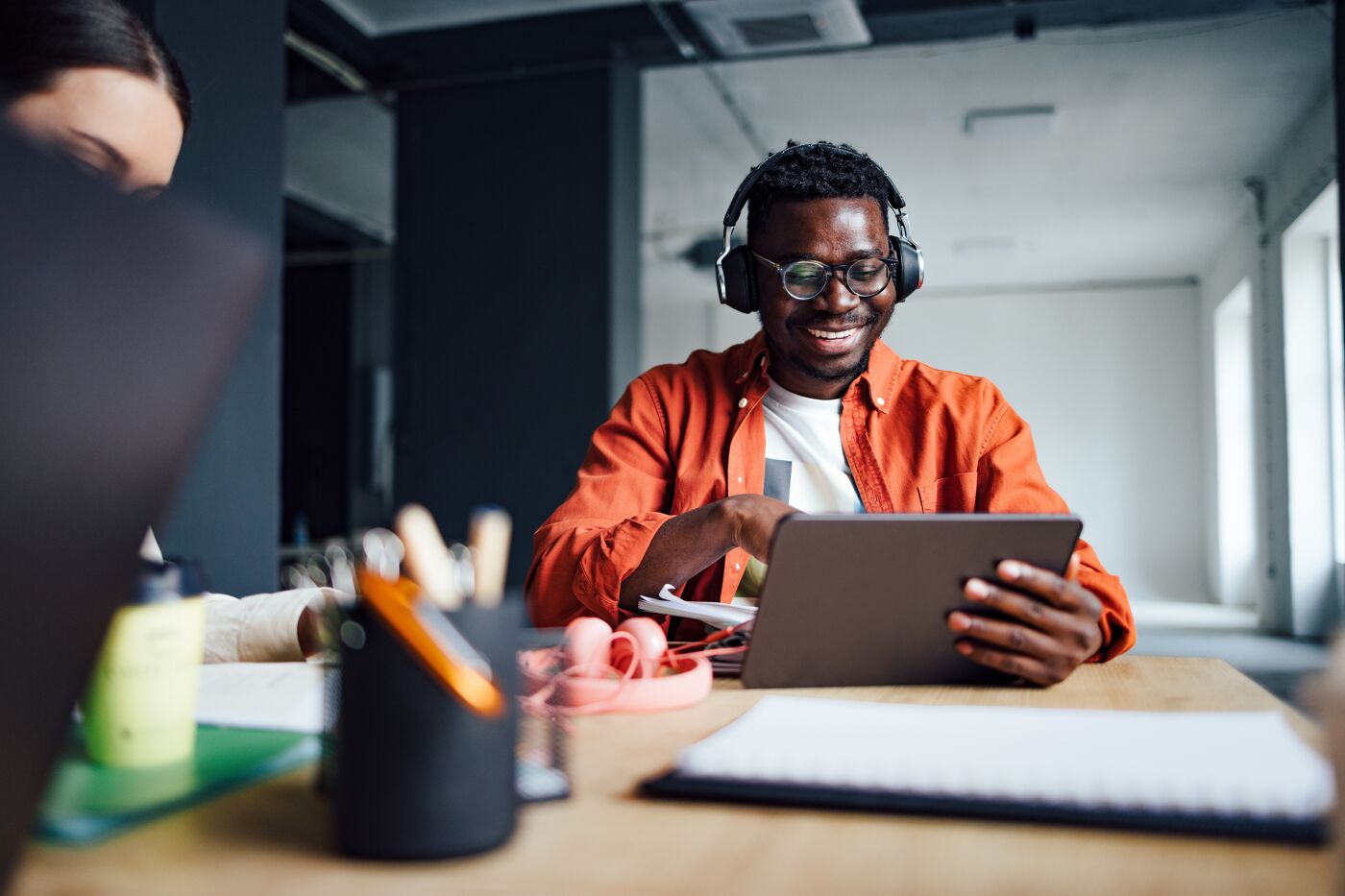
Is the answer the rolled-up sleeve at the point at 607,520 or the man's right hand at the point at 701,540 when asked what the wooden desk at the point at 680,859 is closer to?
the man's right hand at the point at 701,540

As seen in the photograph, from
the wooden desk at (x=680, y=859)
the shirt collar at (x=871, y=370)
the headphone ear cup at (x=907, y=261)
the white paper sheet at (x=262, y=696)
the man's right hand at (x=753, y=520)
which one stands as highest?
the headphone ear cup at (x=907, y=261)

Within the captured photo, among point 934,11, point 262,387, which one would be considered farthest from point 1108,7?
point 262,387

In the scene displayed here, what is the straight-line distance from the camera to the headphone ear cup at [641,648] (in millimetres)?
878

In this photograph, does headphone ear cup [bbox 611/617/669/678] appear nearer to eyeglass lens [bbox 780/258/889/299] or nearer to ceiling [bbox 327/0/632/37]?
eyeglass lens [bbox 780/258/889/299]

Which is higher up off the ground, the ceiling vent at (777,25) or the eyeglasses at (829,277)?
the ceiling vent at (777,25)

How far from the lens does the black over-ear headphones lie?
166 centimetres

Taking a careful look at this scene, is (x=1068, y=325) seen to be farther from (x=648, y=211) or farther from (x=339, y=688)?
(x=339, y=688)

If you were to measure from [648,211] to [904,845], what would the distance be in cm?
755

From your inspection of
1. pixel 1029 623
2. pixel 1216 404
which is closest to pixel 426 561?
pixel 1029 623

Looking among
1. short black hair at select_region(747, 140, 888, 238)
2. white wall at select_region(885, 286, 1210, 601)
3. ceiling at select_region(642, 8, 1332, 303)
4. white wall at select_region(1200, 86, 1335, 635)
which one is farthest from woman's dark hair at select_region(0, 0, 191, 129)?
white wall at select_region(885, 286, 1210, 601)

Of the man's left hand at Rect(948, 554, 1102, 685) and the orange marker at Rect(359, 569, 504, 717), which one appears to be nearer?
the orange marker at Rect(359, 569, 504, 717)

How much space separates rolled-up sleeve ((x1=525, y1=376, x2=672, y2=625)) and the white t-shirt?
0.59 feet

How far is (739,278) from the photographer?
66.7 inches

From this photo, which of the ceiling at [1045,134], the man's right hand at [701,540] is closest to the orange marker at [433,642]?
the man's right hand at [701,540]
